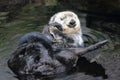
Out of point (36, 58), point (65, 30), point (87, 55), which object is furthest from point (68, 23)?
point (36, 58)

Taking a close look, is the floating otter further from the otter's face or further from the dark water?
the otter's face

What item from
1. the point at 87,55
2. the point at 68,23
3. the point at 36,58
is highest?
the point at 68,23

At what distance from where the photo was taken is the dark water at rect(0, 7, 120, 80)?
545cm

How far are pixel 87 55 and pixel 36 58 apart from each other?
3.64ft

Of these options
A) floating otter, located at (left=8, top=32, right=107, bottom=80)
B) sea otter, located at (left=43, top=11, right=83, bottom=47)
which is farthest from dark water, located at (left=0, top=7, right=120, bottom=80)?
sea otter, located at (left=43, top=11, right=83, bottom=47)

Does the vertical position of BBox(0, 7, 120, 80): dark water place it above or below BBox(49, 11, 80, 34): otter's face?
below

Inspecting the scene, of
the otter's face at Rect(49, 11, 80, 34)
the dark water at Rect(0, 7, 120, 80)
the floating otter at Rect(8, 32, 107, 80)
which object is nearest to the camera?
the floating otter at Rect(8, 32, 107, 80)

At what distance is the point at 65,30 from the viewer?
620cm

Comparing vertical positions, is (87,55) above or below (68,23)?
below

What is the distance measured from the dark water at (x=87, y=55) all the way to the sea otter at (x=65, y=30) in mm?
314

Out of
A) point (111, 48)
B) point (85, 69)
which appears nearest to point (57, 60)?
point (85, 69)

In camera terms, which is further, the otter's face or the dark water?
the otter's face

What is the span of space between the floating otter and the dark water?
6.3 inches

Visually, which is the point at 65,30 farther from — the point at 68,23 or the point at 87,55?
the point at 87,55
